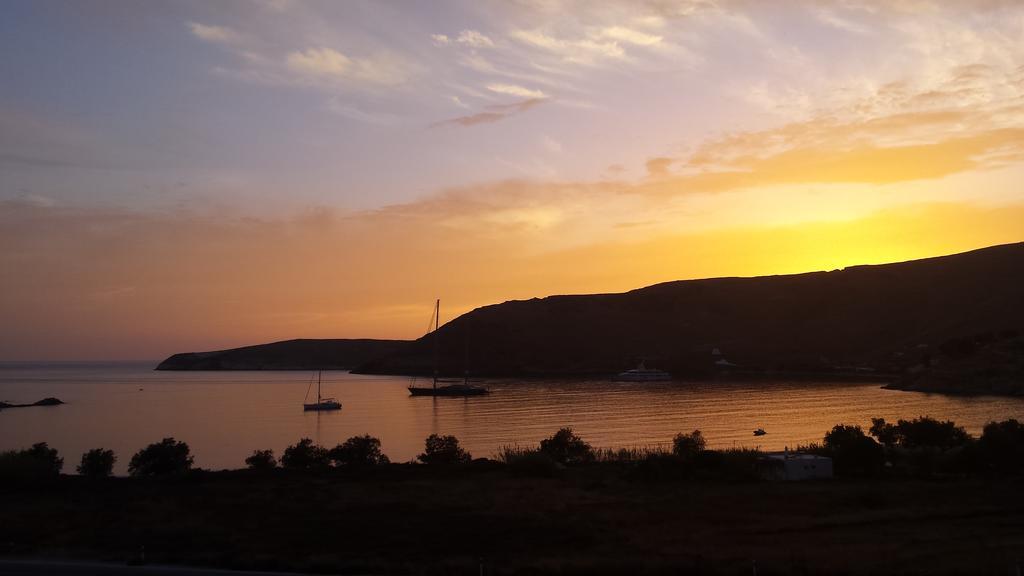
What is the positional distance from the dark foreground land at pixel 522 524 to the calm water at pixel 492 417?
2670cm

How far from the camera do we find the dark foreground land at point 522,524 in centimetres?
1772

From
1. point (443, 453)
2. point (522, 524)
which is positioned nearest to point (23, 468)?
point (443, 453)

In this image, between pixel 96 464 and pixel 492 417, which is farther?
pixel 492 417

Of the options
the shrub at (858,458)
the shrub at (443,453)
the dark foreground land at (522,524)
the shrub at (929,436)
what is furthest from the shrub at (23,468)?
the shrub at (929,436)

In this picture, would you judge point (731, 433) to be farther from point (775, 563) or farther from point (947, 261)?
point (947, 261)

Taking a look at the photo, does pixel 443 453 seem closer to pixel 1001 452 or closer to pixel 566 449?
pixel 566 449

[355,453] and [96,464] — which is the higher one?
[355,453]

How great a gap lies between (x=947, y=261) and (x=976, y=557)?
197932 mm

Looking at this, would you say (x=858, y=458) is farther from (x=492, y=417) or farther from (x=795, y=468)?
(x=492, y=417)

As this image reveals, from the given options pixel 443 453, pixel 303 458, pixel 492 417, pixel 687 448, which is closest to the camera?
pixel 687 448

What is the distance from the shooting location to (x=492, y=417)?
8538 centimetres

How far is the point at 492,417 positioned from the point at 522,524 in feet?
207

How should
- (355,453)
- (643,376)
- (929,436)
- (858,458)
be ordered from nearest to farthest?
1. (858,458)
2. (929,436)
3. (355,453)
4. (643,376)

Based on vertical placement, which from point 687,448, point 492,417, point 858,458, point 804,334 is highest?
point 804,334
